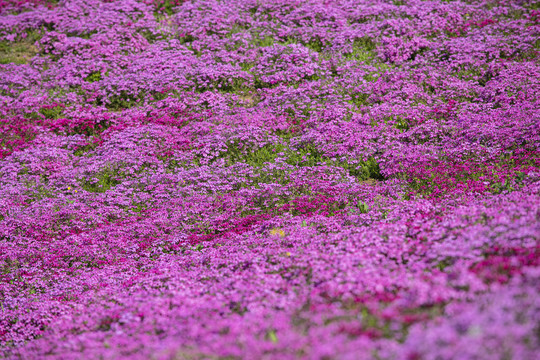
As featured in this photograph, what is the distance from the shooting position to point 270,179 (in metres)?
13.4

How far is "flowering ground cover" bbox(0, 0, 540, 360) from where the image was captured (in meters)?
5.25

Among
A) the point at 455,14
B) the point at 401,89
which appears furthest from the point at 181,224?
the point at 455,14

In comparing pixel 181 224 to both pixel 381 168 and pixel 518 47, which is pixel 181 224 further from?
pixel 518 47

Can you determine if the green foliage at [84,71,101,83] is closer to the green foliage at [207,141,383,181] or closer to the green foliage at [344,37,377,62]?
the green foliage at [207,141,383,181]

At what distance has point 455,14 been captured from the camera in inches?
813

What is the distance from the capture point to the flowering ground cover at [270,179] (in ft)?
17.2

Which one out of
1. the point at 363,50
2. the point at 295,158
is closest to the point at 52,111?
the point at 295,158

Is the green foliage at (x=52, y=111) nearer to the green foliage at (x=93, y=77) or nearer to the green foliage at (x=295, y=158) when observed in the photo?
the green foliage at (x=93, y=77)

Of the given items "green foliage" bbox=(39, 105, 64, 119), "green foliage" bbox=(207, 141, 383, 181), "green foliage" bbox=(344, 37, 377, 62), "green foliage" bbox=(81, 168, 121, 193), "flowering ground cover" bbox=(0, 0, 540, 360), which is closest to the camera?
"flowering ground cover" bbox=(0, 0, 540, 360)

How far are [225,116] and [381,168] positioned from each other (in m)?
6.62

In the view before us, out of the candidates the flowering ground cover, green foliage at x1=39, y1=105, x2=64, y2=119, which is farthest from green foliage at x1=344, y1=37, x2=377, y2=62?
green foliage at x1=39, y1=105, x2=64, y2=119

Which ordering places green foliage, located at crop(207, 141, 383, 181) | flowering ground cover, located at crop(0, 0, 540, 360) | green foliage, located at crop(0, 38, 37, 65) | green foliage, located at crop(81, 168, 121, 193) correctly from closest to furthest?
flowering ground cover, located at crop(0, 0, 540, 360), green foliage, located at crop(207, 141, 383, 181), green foliage, located at crop(81, 168, 121, 193), green foliage, located at crop(0, 38, 37, 65)

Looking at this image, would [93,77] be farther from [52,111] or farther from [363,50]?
[363,50]

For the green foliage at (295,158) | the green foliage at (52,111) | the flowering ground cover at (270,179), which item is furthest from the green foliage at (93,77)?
the green foliage at (295,158)
